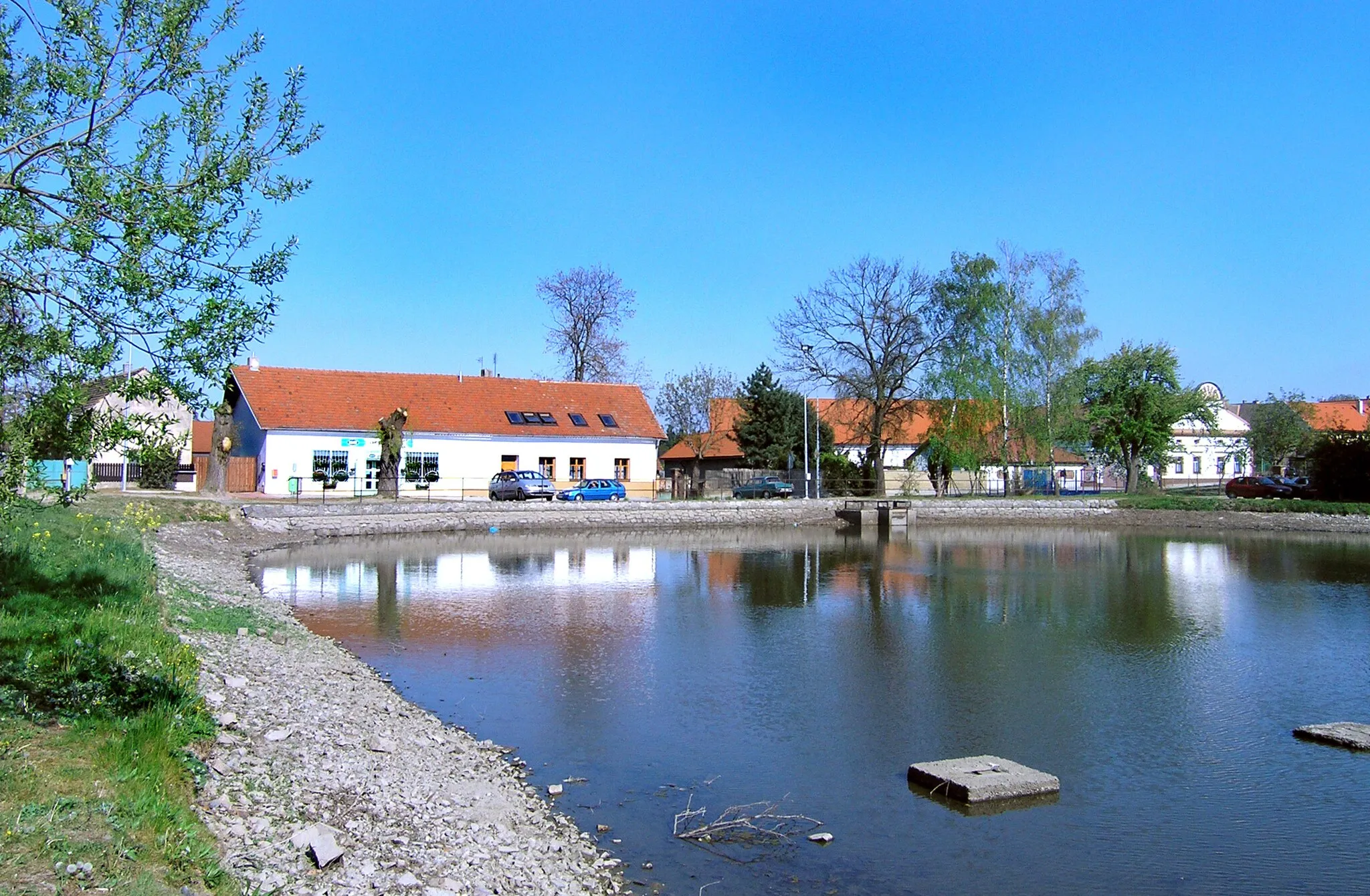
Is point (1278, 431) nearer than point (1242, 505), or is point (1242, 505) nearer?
point (1242, 505)

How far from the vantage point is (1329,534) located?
142ft

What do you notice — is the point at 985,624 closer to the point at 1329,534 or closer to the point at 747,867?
the point at 747,867

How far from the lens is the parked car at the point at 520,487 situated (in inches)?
1757

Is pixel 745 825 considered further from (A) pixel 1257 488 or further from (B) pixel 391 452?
(A) pixel 1257 488

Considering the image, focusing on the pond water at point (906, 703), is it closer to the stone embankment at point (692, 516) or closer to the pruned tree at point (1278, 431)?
the stone embankment at point (692, 516)

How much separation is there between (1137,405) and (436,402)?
3626 centimetres

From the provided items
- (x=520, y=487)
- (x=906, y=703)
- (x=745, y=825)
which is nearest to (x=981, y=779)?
(x=745, y=825)

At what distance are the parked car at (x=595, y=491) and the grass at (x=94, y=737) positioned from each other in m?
32.5

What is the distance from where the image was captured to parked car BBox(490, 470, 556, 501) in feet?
146

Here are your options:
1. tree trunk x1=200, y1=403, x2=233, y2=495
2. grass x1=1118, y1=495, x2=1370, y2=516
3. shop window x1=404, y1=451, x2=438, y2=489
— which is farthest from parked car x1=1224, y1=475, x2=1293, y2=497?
tree trunk x1=200, y1=403, x2=233, y2=495

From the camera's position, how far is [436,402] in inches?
1905

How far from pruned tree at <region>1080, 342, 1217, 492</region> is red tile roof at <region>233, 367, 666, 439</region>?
23386 mm

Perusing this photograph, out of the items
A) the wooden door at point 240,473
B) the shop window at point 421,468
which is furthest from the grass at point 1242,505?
the wooden door at point 240,473

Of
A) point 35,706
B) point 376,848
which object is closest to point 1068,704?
point 376,848
